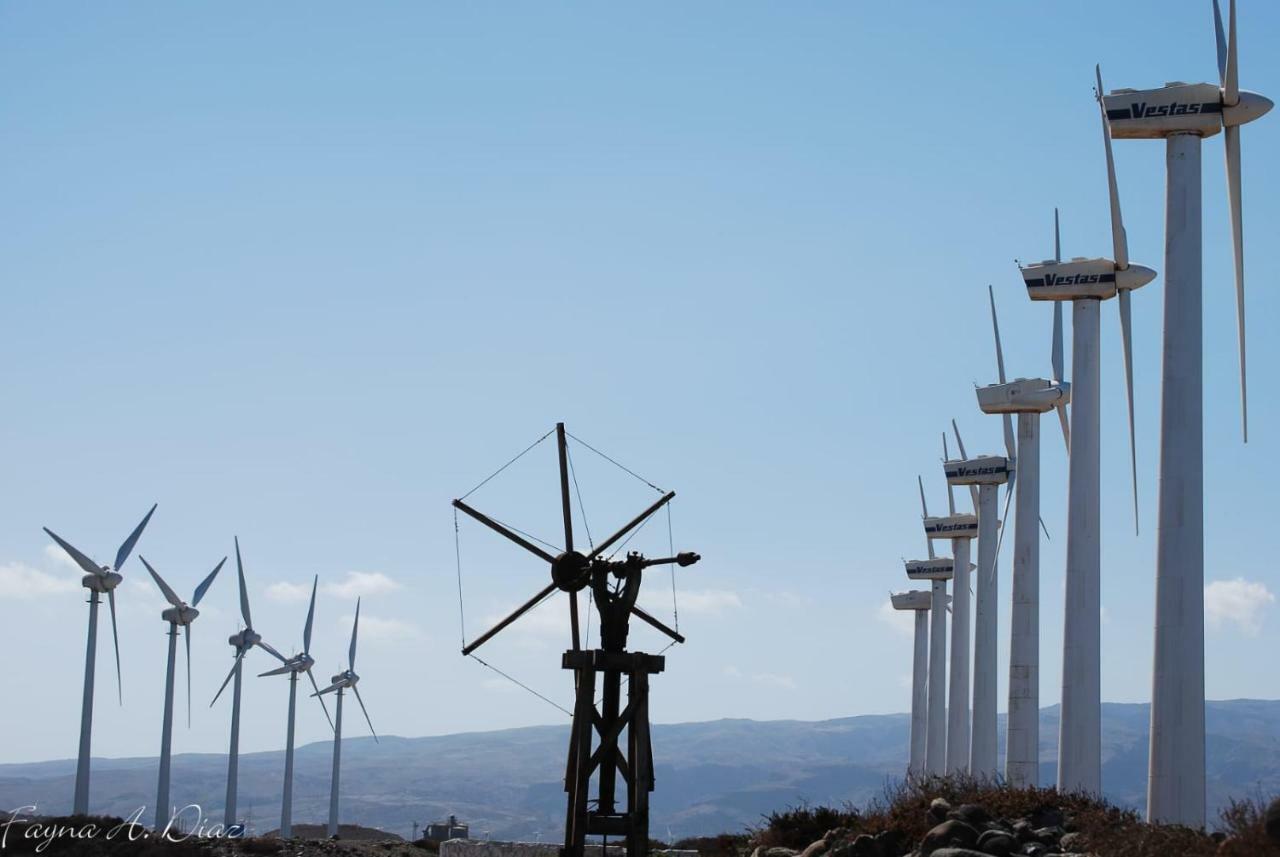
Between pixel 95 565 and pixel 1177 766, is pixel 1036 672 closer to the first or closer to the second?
pixel 1177 766

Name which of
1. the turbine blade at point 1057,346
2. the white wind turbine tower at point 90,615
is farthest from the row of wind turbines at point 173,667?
the turbine blade at point 1057,346

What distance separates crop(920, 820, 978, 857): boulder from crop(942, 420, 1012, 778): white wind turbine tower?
37.3 m

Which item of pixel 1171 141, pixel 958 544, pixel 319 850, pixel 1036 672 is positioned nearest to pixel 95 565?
pixel 319 850

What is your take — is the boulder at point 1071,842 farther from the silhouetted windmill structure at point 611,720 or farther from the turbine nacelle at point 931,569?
the turbine nacelle at point 931,569

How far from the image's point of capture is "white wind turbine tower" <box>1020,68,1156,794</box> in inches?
2183

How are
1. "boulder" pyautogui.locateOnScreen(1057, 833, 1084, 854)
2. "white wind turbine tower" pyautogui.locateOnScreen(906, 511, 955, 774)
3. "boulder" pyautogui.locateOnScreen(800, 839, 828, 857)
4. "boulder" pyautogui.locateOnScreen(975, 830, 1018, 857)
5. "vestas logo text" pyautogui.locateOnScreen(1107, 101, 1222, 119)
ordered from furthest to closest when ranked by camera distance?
1. "white wind turbine tower" pyautogui.locateOnScreen(906, 511, 955, 774)
2. "vestas logo text" pyautogui.locateOnScreen(1107, 101, 1222, 119)
3. "boulder" pyautogui.locateOnScreen(800, 839, 828, 857)
4. "boulder" pyautogui.locateOnScreen(1057, 833, 1084, 854)
5. "boulder" pyautogui.locateOnScreen(975, 830, 1018, 857)

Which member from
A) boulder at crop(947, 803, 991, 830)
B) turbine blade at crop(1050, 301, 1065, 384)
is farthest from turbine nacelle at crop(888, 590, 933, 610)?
boulder at crop(947, 803, 991, 830)

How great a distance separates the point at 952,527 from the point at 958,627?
560cm

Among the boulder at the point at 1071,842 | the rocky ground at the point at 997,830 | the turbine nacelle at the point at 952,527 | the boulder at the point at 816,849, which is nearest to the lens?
the rocky ground at the point at 997,830

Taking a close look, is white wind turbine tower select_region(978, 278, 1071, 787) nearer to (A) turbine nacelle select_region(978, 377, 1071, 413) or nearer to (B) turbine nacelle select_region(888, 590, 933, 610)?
(A) turbine nacelle select_region(978, 377, 1071, 413)

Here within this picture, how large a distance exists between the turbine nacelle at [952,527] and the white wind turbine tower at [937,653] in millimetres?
8070

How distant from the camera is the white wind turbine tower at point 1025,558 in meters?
63.5

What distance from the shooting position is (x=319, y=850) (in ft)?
290

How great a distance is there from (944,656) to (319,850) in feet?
130
